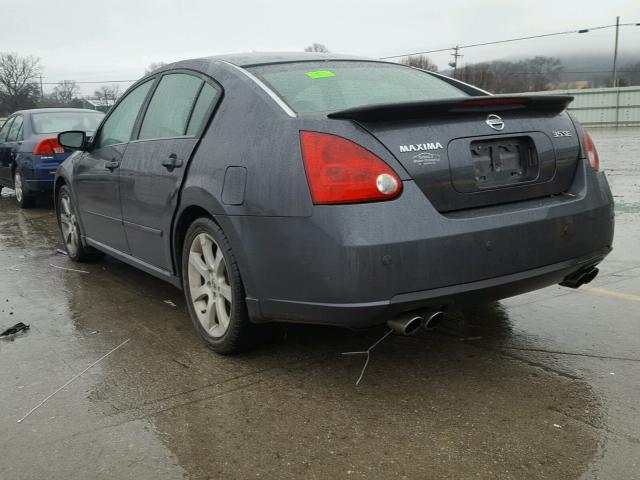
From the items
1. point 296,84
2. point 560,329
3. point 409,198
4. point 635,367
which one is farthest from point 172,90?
point 635,367

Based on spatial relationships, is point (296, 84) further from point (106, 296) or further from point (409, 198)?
point (106, 296)

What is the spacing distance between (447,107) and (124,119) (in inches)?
107

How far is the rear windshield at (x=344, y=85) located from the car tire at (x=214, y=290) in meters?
0.79

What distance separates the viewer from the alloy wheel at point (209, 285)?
3.38 m

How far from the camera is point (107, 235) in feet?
15.9

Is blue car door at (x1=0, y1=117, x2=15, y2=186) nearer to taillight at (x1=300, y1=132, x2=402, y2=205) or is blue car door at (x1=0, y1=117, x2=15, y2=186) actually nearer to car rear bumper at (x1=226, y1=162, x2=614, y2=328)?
car rear bumper at (x1=226, y1=162, x2=614, y2=328)

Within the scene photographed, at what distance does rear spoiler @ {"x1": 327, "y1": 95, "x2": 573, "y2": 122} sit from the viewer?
2.78 meters

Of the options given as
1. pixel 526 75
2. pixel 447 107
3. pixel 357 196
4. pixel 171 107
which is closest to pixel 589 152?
pixel 447 107

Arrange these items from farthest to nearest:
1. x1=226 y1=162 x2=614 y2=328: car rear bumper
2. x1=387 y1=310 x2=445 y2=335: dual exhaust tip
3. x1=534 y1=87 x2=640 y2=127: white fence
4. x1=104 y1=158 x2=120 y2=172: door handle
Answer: x1=534 y1=87 x2=640 y2=127: white fence → x1=104 y1=158 x2=120 y2=172: door handle → x1=387 y1=310 x2=445 y2=335: dual exhaust tip → x1=226 y1=162 x2=614 y2=328: car rear bumper

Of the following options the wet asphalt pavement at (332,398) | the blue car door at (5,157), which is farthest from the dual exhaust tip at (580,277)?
the blue car door at (5,157)

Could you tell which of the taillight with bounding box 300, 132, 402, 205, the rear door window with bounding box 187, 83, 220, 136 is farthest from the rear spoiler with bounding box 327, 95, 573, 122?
the rear door window with bounding box 187, 83, 220, 136

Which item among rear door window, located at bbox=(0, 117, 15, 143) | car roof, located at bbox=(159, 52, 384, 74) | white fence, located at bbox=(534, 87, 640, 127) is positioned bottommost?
white fence, located at bbox=(534, 87, 640, 127)

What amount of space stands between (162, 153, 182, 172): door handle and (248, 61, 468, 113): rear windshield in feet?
2.14

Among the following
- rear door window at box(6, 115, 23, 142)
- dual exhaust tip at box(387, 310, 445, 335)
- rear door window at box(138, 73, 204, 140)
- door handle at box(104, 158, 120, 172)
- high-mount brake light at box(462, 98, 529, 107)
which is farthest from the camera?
rear door window at box(6, 115, 23, 142)
